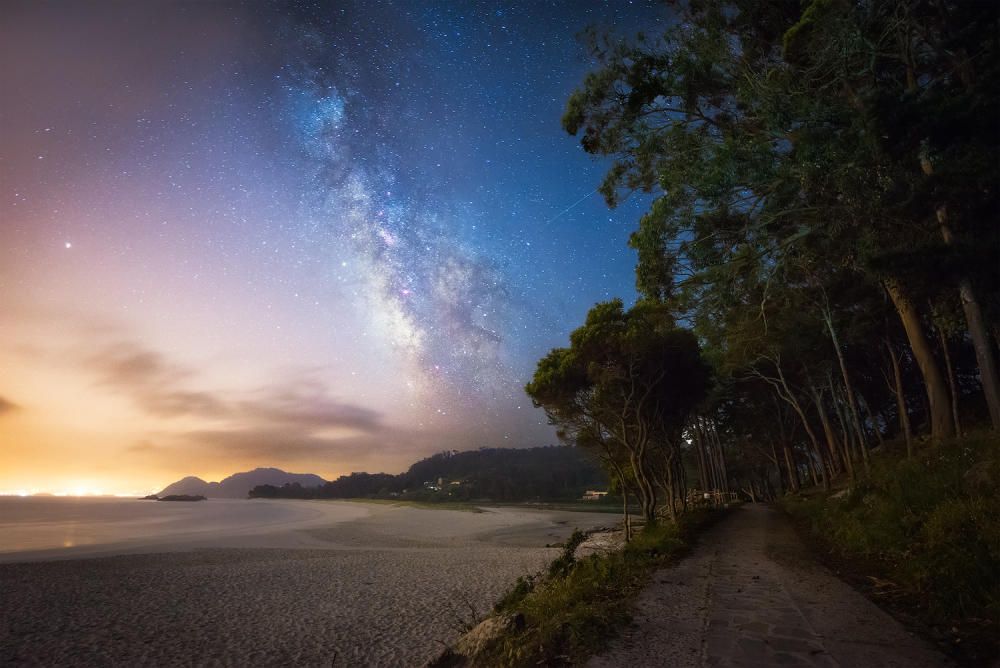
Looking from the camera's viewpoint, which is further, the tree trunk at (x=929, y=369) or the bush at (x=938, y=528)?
the tree trunk at (x=929, y=369)

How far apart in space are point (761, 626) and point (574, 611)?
88.4 inches

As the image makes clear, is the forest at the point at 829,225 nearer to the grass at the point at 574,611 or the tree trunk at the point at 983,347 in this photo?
the tree trunk at the point at 983,347

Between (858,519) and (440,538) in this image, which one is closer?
(858,519)

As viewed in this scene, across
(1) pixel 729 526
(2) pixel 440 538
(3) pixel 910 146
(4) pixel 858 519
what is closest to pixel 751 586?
(4) pixel 858 519

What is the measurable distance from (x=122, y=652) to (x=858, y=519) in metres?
18.1

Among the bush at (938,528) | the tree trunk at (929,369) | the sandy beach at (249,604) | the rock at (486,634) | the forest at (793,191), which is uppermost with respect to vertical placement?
the forest at (793,191)

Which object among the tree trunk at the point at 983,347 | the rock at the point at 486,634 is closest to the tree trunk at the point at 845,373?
the tree trunk at the point at 983,347

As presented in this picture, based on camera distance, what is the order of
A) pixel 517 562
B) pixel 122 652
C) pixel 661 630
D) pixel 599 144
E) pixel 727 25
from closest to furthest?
pixel 661 630, pixel 122 652, pixel 727 25, pixel 599 144, pixel 517 562

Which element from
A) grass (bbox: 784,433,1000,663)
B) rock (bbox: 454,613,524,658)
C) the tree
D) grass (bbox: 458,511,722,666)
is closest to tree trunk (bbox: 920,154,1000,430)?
grass (bbox: 784,433,1000,663)

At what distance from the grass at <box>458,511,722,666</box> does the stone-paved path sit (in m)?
0.25

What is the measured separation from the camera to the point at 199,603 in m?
15.5

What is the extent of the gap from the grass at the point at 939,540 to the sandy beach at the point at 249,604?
22.6ft

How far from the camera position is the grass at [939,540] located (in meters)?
5.63

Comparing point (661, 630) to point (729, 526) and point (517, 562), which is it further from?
point (517, 562)
